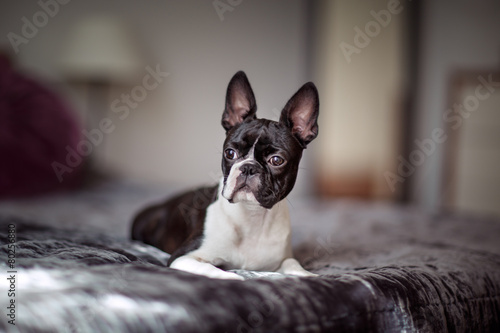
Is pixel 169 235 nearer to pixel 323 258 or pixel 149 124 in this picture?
pixel 323 258

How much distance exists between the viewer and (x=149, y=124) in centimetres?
559

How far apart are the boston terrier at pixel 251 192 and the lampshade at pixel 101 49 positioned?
311 centimetres

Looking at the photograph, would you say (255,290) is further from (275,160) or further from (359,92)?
(359,92)

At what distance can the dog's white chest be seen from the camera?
1.80 meters

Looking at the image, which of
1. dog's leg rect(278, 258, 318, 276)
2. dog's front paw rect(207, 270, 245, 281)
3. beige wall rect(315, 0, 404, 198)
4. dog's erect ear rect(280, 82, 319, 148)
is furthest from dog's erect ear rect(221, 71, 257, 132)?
beige wall rect(315, 0, 404, 198)

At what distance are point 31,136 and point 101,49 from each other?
4.22ft

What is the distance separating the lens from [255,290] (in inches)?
51.0

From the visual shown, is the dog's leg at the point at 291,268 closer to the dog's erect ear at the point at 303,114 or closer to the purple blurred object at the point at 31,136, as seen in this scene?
the dog's erect ear at the point at 303,114

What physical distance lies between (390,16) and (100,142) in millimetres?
4084

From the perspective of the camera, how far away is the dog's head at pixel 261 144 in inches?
68.2

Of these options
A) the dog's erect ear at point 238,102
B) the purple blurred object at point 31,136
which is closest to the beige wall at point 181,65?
the purple blurred object at point 31,136

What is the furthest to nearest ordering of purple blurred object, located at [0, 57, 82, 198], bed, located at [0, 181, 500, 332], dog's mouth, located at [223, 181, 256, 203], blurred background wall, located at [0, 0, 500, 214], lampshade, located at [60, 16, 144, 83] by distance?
blurred background wall, located at [0, 0, 500, 214] < lampshade, located at [60, 16, 144, 83] < purple blurred object, located at [0, 57, 82, 198] < dog's mouth, located at [223, 181, 256, 203] < bed, located at [0, 181, 500, 332]

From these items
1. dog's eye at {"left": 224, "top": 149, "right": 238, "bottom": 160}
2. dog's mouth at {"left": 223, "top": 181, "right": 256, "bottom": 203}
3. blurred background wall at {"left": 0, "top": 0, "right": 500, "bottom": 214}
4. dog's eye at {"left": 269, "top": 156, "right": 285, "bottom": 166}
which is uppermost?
blurred background wall at {"left": 0, "top": 0, "right": 500, "bottom": 214}

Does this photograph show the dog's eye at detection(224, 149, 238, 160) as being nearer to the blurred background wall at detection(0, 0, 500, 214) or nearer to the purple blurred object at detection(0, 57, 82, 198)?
Answer: the purple blurred object at detection(0, 57, 82, 198)
